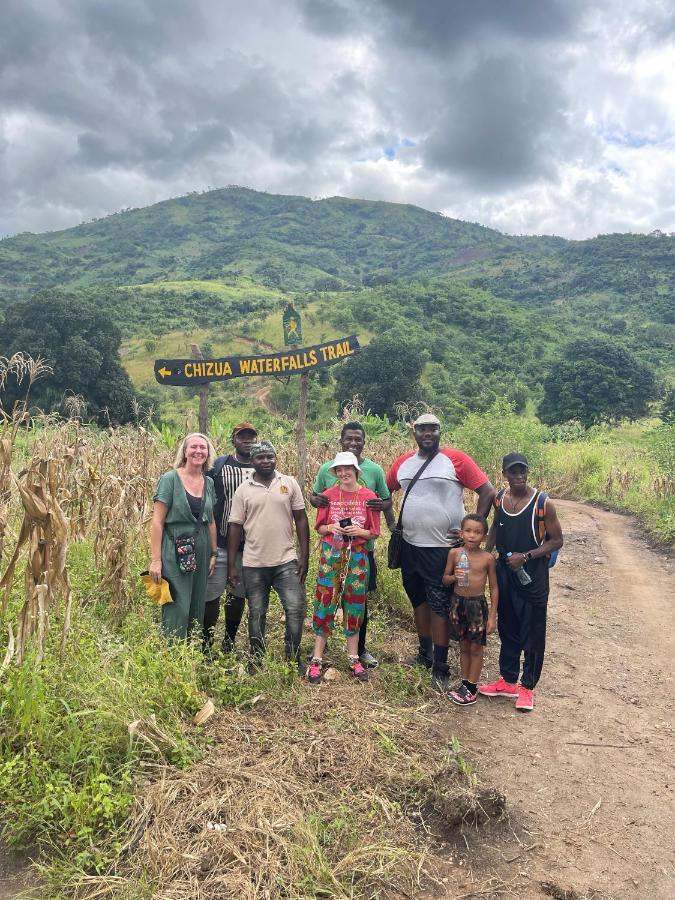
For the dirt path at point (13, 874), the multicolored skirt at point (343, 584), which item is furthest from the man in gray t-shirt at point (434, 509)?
the dirt path at point (13, 874)

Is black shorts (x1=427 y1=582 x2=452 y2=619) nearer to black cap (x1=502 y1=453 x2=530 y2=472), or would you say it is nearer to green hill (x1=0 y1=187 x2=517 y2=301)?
black cap (x1=502 y1=453 x2=530 y2=472)

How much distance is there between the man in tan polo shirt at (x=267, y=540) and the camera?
12.3ft

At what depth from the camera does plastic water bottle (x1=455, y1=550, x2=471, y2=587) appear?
3795 mm

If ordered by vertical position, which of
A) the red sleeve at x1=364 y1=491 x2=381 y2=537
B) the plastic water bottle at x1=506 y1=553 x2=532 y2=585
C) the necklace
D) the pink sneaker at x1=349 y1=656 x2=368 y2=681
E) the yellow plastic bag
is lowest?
the pink sneaker at x1=349 y1=656 x2=368 y2=681

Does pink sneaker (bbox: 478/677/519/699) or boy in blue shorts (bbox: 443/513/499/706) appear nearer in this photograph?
boy in blue shorts (bbox: 443/513/499/706)

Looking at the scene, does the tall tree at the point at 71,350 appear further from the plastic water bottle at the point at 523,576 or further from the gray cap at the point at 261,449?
the plastic water bottle at the point at 523,576

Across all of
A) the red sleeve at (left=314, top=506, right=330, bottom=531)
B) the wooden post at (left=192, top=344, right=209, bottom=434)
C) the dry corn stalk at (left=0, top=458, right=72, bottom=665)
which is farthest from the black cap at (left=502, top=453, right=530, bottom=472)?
the wooden post at (left=192, top=344, right=209, bottom=434)

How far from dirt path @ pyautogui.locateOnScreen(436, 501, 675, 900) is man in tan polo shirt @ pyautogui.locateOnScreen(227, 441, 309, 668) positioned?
1266mm

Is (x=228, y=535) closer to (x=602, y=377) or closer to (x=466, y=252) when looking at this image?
(x=602, y=377)

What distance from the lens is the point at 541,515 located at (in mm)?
3699

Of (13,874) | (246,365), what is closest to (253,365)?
(246,365)

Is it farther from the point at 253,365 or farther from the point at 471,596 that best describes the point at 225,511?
the point at 253,365

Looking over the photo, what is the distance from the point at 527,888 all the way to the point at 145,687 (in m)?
1.98

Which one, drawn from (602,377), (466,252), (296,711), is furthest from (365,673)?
(466,252)
